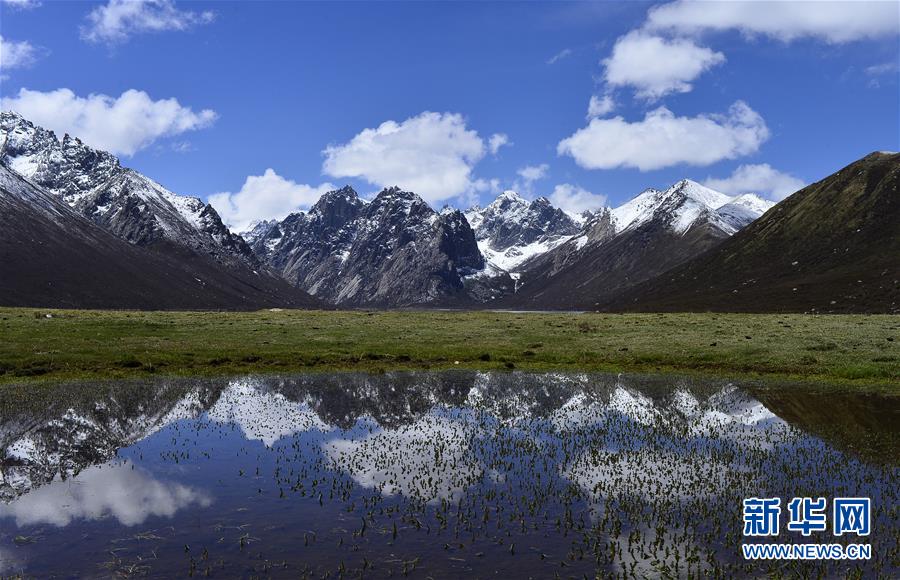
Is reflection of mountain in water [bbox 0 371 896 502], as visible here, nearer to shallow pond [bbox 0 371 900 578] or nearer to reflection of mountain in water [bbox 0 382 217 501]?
reflection of mountain in water [bbox 0 382 217 501]

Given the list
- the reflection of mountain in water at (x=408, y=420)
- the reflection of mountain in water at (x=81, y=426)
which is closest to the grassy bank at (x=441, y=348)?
the reflection of mountain in water at (x=408, y=420)

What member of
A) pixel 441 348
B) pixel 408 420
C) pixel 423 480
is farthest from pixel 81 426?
pixel 441 348

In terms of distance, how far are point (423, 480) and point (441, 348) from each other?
145 feet

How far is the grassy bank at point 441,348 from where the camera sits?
53406 mm

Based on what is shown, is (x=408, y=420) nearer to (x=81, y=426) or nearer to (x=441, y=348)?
(x=81, y=426)

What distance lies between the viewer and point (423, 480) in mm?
24484

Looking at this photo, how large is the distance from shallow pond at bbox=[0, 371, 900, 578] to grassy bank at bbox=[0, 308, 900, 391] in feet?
32.5

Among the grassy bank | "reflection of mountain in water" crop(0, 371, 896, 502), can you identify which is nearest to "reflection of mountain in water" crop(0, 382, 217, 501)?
"reflection of mountain in water" crop(0, 371, 896, 502)

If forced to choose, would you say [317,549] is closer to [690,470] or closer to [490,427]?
[690,470]

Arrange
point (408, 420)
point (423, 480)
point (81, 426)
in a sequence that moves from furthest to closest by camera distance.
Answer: point (408, 420)
point (81, 426)
point (423, 480)

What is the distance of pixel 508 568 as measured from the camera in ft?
54.5

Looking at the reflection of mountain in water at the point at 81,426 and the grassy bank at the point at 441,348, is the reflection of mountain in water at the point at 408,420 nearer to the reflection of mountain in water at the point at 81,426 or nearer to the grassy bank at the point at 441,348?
the reflection of mountain in water at the point at 81,426

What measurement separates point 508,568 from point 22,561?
12898 mm

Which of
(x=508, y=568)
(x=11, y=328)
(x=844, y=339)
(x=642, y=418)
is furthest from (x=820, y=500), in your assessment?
(x=11, y=328)
